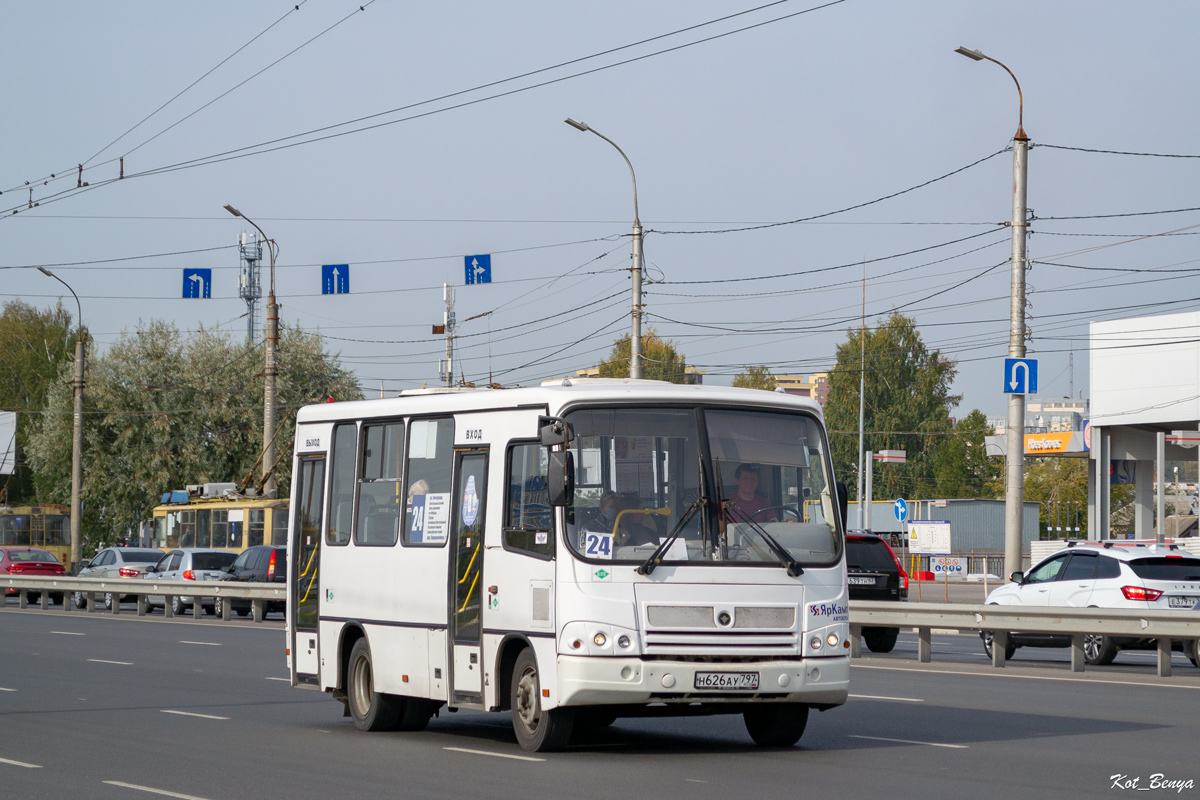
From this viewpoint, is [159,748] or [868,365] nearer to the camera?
[159,748]

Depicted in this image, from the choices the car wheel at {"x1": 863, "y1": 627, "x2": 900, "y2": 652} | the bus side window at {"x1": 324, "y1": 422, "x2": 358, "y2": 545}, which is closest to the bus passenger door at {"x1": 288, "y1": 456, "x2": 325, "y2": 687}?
the bus side window at {"x1": 324, "y1": 422, "x2": 358, "y2": 545}

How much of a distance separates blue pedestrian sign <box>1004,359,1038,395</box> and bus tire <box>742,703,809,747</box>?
14.7 meters

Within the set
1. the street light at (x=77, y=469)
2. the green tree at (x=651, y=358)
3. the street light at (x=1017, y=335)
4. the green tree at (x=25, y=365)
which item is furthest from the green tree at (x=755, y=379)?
the street light at (x=1017, y=335)

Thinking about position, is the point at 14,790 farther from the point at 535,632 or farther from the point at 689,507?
the point at 689,507

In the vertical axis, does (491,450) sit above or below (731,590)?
above

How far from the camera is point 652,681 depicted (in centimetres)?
1059

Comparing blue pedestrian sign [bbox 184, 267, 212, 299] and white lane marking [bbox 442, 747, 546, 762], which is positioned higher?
blue pedestrian sign [bbox 184, 267, 212, 299]

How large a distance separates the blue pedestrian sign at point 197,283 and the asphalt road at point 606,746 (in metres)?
23.2

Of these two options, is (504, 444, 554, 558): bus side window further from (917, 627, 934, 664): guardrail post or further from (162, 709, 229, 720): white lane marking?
(917, 627, 934, 664): guardrail post

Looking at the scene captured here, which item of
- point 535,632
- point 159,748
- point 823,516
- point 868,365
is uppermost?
point 868,365

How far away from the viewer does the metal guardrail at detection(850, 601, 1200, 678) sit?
62.3 feet

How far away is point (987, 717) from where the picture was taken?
13.9 meters

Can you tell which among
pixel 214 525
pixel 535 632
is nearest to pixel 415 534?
pixel 535 632

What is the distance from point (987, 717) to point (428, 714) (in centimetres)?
492
